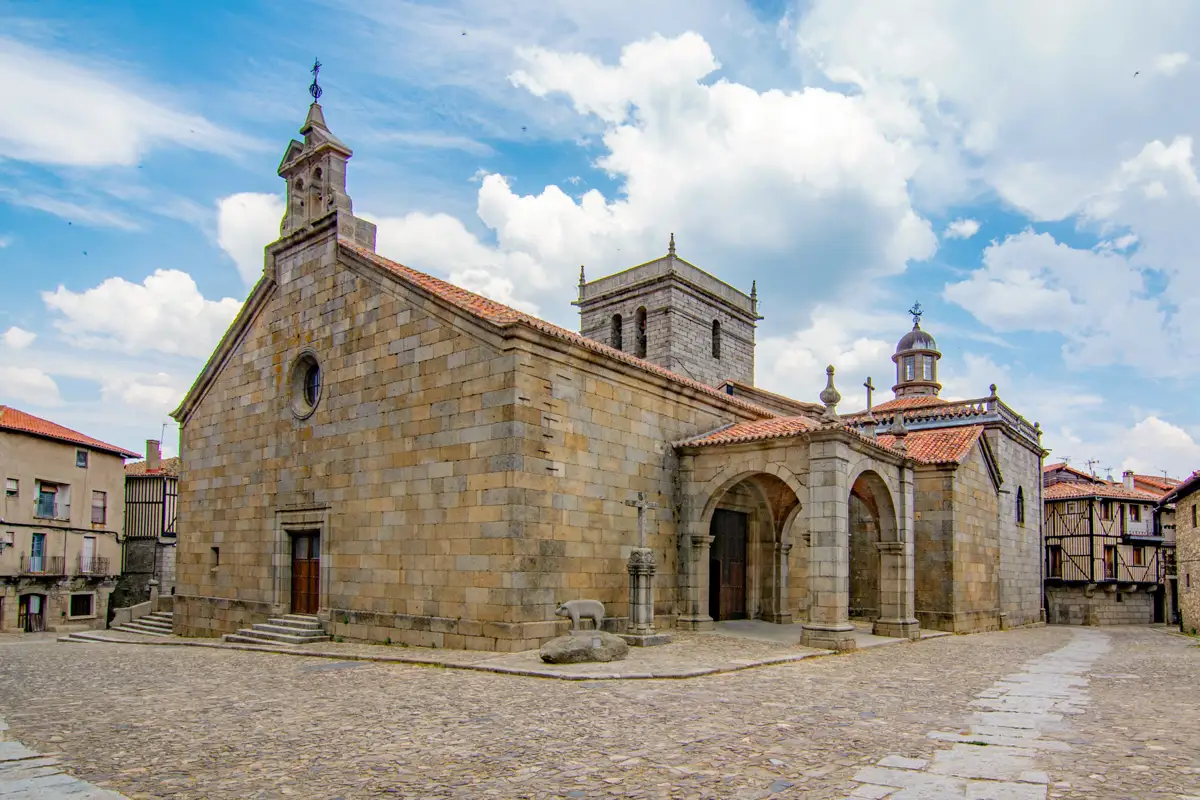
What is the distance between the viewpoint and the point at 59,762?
6.52 metres

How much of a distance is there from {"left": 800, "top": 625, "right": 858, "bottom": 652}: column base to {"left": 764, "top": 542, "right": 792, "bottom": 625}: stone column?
5.08 metres

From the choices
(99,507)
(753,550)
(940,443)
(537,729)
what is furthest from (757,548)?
(99,507)

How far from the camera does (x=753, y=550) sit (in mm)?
20719

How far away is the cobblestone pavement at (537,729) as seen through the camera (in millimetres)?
6035

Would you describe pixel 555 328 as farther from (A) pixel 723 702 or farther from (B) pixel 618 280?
(B) pixel 618 280

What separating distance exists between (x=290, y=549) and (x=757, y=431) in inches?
383

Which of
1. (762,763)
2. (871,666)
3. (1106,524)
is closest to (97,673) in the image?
(762,763)

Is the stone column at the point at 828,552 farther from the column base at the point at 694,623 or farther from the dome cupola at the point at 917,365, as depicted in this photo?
the dome cupola at the point at 917,365

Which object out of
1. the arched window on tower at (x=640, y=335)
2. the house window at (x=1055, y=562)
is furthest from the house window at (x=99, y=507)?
the house window at (x=1055, y=562)

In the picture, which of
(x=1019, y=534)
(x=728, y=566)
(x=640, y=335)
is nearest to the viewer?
(x=728, y=566)

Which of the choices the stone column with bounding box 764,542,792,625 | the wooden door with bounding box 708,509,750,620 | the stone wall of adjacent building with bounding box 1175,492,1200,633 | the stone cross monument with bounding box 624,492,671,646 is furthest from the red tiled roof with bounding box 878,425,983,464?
the stone cross monument with bounding box 624,492,671,646

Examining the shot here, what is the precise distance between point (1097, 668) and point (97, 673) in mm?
15011

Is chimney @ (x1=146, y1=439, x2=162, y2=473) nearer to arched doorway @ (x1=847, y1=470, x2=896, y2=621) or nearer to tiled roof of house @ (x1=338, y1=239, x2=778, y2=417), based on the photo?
tiled roof of house @ (x1=338, y1=239, x2=778, y2=417)

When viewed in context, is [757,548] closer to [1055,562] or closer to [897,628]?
[897,628]
